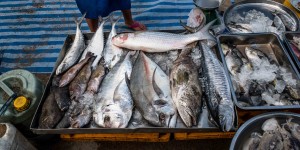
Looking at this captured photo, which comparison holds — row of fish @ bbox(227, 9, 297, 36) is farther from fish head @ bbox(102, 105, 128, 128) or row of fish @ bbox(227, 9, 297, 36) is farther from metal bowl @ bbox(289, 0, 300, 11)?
fish head @ bbox(102, 105, 128, 128)

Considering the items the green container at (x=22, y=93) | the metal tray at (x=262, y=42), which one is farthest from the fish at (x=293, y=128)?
the green container at (x=22, y=93)

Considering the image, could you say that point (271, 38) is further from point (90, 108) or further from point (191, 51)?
point (90, 108)

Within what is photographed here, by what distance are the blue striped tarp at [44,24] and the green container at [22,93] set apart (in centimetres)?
111

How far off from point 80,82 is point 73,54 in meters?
0.50

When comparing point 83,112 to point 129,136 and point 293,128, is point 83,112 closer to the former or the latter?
point 129,136

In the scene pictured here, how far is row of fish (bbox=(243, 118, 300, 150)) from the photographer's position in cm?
179

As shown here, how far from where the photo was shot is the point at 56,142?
3.04 meters

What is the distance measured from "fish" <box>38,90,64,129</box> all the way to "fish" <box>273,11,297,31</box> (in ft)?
10.2

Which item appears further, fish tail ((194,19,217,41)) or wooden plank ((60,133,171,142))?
fish tail ((194,19,217,41))

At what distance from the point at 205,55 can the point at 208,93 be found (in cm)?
51

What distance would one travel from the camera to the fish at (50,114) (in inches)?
89.7

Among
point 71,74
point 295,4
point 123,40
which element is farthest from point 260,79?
point 71,74

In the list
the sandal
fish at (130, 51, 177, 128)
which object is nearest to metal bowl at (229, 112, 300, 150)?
fish at (130, 51, 177, 128)

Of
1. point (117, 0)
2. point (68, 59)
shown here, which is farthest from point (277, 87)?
point (117, 0)
